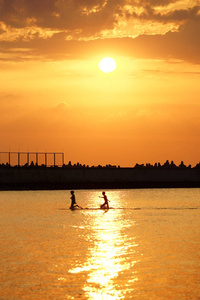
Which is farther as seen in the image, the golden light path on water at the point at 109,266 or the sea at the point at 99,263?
the sea at the point at 99,263

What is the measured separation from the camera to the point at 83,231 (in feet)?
158

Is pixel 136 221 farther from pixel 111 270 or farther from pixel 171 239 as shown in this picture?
pixel 111 270

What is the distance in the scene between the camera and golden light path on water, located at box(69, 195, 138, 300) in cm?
2369

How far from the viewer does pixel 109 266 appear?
29.4 m

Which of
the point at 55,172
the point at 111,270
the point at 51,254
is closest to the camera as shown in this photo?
the point at 111,270

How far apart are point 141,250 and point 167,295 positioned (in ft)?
40.8

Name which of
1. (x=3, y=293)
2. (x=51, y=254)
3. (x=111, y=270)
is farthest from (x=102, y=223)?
(x=3, y=293)

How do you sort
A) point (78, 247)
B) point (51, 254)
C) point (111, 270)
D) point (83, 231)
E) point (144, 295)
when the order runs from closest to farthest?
1. point (144, 295)
2. point (111, 270)
3. point (51, 254)
4. point (78, 247)
5. point (83, 231)

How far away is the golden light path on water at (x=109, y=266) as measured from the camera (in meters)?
23.7

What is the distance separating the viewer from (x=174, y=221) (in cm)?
5947

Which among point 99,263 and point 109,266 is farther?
point 99,263

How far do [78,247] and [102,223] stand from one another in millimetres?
19771

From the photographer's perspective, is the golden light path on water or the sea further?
the sea

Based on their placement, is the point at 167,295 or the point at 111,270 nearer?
the point at 167,295
